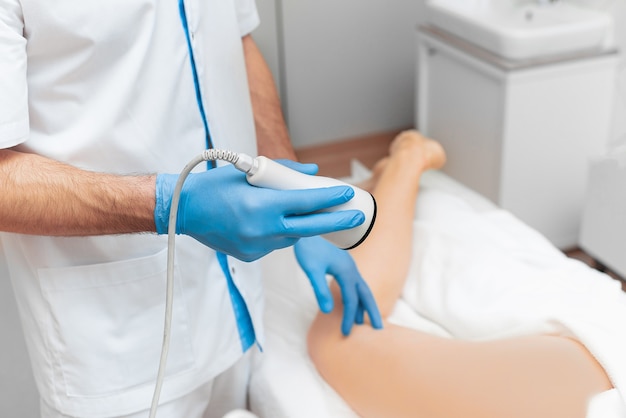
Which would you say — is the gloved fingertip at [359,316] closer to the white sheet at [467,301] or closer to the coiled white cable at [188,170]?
the white sheet at [467,301]

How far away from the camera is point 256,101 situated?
55.9 inches

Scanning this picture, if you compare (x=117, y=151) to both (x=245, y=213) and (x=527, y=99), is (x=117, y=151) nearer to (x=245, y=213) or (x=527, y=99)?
(x=245, y=213)

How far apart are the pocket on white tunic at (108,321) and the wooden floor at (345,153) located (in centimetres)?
205

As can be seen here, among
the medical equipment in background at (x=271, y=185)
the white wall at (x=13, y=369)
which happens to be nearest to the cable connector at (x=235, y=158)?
the medical equipment in background at (x=271, y=185)

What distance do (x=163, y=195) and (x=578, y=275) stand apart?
0.93 metres

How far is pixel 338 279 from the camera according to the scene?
4.49ft

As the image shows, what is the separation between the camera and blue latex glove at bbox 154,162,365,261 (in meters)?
0.88

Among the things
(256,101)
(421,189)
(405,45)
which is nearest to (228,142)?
(256,101)

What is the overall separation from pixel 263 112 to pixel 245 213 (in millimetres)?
567

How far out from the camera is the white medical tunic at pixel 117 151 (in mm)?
984

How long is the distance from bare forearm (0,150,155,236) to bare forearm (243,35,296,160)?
0.48m

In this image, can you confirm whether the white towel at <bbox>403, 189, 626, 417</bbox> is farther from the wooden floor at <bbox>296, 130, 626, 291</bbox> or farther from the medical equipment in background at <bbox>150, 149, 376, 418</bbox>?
the wooden floor at <bbox>296, 130, 626, 291</bbox>

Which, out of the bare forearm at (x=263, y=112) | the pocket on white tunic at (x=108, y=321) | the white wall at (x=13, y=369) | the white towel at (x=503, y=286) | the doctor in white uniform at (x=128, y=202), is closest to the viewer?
the doctor in white uniform at (x=128, y=202)

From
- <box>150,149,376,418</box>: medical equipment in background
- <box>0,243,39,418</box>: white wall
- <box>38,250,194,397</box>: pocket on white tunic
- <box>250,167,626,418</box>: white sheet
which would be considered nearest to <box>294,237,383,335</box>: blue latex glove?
<box>250,167,626,418</box>: white sheet
